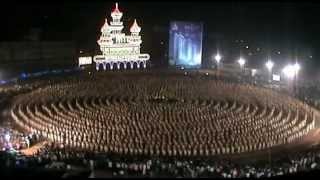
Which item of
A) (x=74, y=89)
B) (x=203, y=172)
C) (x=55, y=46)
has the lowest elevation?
(x=203, y=172)

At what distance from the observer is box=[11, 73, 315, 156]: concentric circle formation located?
2905 cm

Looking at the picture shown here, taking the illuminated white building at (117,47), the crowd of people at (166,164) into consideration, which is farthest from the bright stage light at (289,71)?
the crowd of people at (166,164)

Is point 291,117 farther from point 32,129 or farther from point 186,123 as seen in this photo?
point 32,129

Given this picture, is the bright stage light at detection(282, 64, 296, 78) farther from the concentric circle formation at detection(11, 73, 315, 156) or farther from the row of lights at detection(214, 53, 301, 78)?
the concentric circle formation at detection(11, 73, 315, 156)

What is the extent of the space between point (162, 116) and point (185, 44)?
23.9m

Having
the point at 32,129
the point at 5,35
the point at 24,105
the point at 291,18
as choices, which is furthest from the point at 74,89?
the point at 291,18

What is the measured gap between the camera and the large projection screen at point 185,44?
56156 mm

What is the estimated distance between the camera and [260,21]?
58938 mm

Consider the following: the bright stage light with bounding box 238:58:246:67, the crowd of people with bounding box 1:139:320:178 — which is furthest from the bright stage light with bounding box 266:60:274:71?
the crowd of people with bounding box 1:139:320:178

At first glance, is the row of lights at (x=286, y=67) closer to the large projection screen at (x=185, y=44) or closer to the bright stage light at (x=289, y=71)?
the bright stage light at (x=289, y=71)

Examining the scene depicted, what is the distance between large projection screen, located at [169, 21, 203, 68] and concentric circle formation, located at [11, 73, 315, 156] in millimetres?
9749

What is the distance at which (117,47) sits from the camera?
5288cm

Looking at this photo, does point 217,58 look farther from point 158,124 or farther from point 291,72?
point 158,124

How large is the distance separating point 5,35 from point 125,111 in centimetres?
2597
